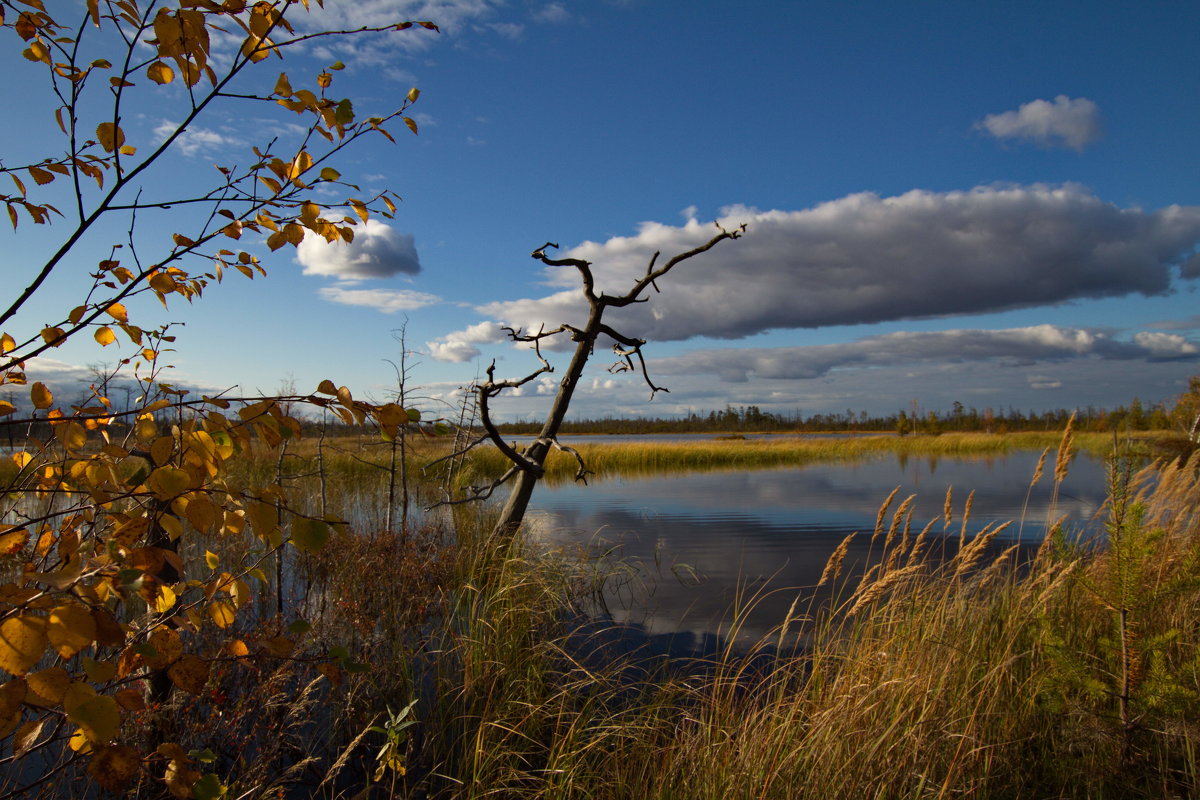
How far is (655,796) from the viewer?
242 centimetres

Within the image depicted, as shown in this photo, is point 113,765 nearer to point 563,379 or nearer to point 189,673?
point 189,673

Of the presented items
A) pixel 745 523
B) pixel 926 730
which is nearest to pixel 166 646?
pixel 926 730

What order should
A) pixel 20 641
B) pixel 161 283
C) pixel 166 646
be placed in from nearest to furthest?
pixel 20 641 → pixel 166 646 → pixel 161 283

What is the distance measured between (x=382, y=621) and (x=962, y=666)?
4.05m

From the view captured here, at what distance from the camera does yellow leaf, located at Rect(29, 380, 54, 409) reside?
1.36 meters

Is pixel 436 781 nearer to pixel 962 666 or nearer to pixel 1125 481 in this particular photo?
pixel 962 666

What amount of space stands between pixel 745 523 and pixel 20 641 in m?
10.4

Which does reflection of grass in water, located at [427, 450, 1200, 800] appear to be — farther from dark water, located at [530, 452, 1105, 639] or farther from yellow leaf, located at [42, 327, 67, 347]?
yellow leaf, located at [42, 327, 67, 347]

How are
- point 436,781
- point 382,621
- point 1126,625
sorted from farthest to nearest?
point 382,621
point 436,781
point 1126,625

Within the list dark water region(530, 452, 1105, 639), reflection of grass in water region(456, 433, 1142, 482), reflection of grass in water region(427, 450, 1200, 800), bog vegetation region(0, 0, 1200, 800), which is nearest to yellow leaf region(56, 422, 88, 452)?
bog vegetation region(0, 0, 1200, 800)

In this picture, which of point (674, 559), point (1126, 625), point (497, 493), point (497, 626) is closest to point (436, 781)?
point (497, 626)

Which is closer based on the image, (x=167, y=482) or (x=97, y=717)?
(x=97, y=717)

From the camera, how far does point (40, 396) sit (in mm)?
1394

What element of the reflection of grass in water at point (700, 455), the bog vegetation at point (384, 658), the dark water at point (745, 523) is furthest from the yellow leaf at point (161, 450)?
the reflection of grass in water at point (700, 455)
